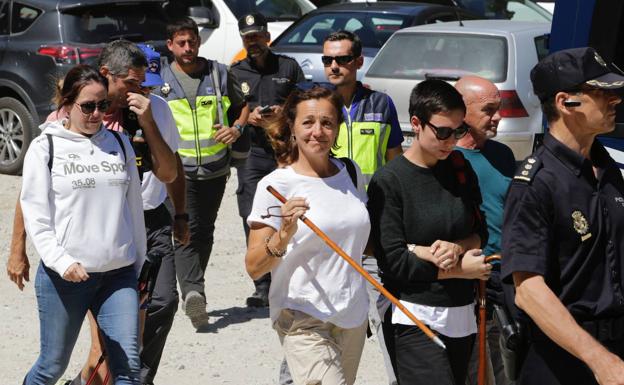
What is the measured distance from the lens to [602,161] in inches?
156

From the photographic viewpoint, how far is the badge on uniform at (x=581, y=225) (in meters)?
3.77

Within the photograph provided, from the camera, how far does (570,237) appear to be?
12.4 feet

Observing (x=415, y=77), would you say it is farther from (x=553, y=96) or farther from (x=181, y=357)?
(x=553, y=96)

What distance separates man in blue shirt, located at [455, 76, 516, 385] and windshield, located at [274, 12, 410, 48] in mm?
7958

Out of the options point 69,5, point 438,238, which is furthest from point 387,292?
point 69,5

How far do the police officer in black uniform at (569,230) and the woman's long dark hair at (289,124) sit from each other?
1161 mm

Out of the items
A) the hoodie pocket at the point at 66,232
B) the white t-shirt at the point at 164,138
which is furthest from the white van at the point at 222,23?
the hoodie pocket at the point at 66,232

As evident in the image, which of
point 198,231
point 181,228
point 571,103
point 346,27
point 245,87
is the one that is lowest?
point 346,27

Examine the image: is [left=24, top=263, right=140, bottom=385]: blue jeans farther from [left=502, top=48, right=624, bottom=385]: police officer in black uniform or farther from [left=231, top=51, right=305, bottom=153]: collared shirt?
[left=231, top=51, right=305, bottom=153]: collared shirt

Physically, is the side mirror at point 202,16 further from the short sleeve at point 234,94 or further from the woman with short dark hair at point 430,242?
the woman with short dark hair at point 430,242

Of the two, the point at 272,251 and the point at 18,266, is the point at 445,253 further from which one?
the point at 18,266

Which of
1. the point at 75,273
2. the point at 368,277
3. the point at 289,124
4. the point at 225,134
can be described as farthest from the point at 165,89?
the point at 368,277

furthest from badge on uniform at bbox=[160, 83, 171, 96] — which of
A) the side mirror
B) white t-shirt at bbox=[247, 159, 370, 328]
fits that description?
the side mirror

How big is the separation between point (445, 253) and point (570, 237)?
892mm
